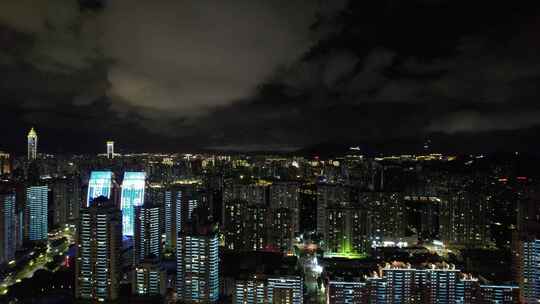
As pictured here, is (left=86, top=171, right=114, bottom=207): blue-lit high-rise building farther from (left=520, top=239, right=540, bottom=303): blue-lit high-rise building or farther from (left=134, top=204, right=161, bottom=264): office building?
(left=520, top=239, right=540, bottom=303): blue-lit high-rise building

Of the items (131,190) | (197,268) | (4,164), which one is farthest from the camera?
(4,164)

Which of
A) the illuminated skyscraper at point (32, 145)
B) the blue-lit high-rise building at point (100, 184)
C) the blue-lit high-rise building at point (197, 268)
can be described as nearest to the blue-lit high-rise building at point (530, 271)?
the blue-lit high-rise building at point (197, 268)

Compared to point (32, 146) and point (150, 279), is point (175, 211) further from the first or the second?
→ point (32, 146)

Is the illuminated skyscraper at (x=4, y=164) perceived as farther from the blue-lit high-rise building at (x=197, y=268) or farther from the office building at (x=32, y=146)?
the blue-lit high-rise building at (x=197, y=268)

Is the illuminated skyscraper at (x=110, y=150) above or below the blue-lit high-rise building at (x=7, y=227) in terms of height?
above

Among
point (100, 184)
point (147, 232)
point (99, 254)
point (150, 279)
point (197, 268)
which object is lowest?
point (150, 279)

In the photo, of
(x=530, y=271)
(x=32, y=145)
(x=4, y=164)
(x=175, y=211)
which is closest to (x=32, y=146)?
(x=32, y=145)

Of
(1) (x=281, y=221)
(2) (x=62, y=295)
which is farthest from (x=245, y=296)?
(1) (x=281, y=221)
